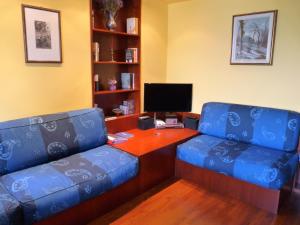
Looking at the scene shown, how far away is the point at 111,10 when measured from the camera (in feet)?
9.29

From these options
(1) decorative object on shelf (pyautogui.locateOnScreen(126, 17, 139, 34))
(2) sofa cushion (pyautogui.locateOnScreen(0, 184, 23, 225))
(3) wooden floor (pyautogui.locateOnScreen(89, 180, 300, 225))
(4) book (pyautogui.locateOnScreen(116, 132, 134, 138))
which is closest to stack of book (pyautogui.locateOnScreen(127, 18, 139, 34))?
(1) decorative object on shelf (pyautogui.locateOnScreen(126, 17, 139, 34))

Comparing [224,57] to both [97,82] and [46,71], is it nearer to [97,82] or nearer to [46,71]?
[97,82]

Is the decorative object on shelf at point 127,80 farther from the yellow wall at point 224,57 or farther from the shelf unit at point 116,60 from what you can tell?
the yellow wall at point 224,57

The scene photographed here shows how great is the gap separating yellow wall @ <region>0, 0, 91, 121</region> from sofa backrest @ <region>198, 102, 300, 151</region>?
1461 mm

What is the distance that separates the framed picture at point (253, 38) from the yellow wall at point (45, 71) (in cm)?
171

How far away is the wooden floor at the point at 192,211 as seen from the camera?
195cm

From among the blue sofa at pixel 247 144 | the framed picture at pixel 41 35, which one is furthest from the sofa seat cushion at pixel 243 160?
the framed picture at pixel 41 35

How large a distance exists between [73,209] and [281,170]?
1.71 meters

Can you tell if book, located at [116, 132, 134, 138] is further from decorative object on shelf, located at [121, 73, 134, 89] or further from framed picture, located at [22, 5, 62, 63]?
framed picture, located at [22, 5, 62, 63]

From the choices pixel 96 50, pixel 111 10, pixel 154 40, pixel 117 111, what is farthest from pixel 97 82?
pixel 154 40

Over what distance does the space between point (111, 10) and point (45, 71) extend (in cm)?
103

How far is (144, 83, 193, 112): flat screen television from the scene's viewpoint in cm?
322

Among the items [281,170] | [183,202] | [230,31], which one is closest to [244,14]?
[230,31]

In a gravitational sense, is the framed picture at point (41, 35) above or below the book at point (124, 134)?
above
